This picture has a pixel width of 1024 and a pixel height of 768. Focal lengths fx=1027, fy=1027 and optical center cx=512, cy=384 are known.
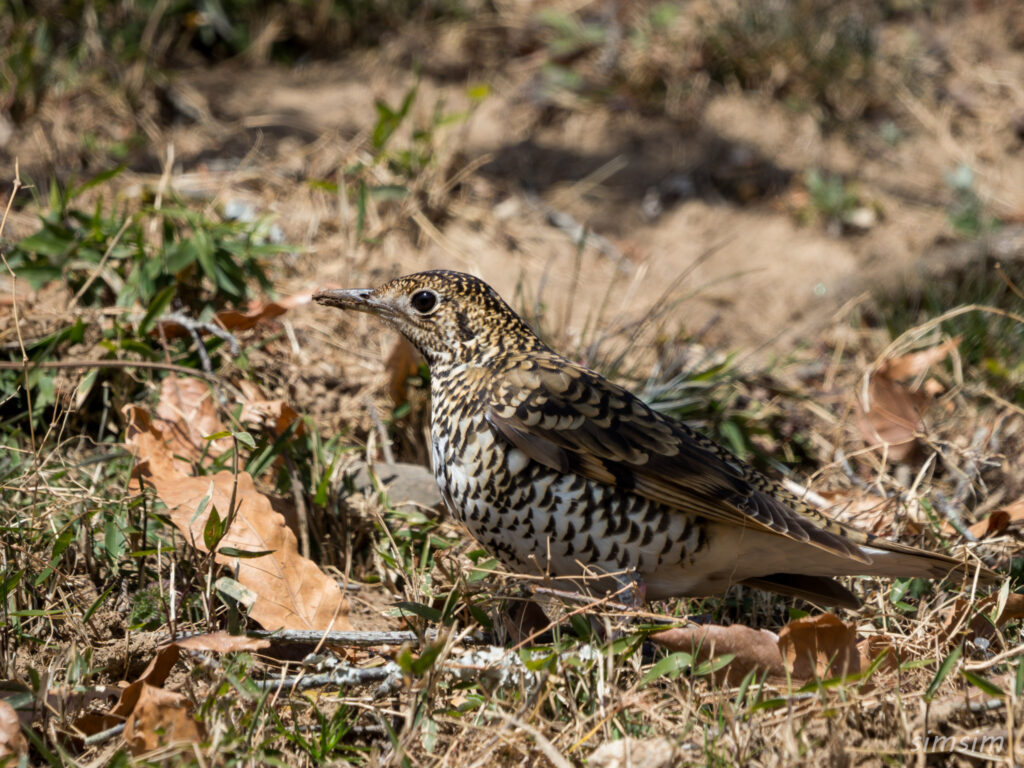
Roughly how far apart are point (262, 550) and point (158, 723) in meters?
0.78

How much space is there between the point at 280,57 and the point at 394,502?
416 cm

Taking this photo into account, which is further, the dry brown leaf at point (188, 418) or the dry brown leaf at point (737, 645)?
the dry brown leaf at point (188, 418)

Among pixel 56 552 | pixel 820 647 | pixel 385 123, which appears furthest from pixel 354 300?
pixel 385 123

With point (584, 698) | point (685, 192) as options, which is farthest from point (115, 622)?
point (685, 192)

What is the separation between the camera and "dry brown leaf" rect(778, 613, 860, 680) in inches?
106

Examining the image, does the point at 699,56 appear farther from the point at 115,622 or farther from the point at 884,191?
the point at 115,622

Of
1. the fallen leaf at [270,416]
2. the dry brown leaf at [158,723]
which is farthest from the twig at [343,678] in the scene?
the fallen leaf at [270,416]

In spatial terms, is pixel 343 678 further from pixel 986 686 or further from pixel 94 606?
pixel 986 686

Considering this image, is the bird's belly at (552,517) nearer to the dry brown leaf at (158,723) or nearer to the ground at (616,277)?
the ground at (616,277)

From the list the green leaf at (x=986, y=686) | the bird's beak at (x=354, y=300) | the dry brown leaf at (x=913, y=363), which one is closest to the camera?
the green leaf at (x=986, y=686)

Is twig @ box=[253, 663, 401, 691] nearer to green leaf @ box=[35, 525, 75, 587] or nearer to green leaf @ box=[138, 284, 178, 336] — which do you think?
green leaf @ box=[35, 525, 75, 587]

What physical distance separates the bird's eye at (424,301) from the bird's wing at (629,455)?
1.25ft

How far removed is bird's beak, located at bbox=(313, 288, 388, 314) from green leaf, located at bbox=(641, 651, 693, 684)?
1494 mm

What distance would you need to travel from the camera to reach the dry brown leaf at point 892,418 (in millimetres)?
4137
